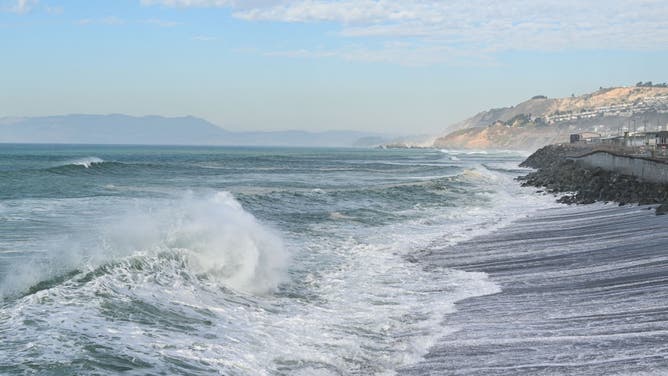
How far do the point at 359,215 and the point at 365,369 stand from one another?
60.7 ft

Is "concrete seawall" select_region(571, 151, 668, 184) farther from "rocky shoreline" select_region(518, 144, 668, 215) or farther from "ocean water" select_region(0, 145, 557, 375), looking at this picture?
"ocean water" select_region(0, 145, 557, 375)

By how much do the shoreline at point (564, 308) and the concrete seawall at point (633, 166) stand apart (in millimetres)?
8150

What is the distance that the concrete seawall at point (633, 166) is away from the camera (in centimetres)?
2698

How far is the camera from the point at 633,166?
1267 inches

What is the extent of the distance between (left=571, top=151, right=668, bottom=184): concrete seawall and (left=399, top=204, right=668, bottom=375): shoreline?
8150 millimetres

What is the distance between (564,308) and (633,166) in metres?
23.0

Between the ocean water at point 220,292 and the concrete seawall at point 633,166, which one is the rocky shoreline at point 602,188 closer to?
the concrete seawall at point 633,166

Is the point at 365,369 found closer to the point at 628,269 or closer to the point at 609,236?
the point at 628,269

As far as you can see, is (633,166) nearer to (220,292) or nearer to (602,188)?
(602,188)

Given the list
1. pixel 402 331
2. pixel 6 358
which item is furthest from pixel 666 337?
pixel 6 358

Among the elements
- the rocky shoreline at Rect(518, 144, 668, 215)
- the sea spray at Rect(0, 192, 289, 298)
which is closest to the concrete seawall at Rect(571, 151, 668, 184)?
the rocky shoreline at Rect(518, 144, 668, 215)

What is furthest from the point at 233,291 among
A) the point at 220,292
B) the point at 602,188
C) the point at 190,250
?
the point at 602,188

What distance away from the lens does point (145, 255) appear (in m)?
13.8

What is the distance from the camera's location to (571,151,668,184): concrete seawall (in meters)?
27.0
